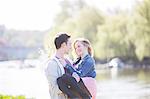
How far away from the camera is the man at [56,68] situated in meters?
2.06

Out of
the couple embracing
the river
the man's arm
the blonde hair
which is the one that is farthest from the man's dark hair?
the river

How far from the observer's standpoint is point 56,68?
6.81 feet

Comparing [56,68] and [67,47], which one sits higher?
[67,47]

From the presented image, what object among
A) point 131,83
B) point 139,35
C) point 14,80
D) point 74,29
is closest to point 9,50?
point 14,80

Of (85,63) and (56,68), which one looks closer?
(56,68)

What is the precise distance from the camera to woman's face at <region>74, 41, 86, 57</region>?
7.84ft

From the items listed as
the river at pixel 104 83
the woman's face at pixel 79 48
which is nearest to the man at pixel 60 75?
the woman's face at pixel 79 48

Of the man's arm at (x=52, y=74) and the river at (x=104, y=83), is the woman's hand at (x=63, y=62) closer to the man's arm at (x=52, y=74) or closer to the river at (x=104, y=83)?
the man's arm at (x=52, y=74)

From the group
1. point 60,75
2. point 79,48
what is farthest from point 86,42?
point 60,75

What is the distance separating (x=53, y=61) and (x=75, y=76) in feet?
0.45

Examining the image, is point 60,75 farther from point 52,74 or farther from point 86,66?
point 86,66

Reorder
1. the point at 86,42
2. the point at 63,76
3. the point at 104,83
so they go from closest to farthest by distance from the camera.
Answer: the point at 63,76
the point at 86,42
the point at 104,83

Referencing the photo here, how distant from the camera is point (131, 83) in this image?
34.7 ft

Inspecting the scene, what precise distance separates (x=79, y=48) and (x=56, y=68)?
373mm
